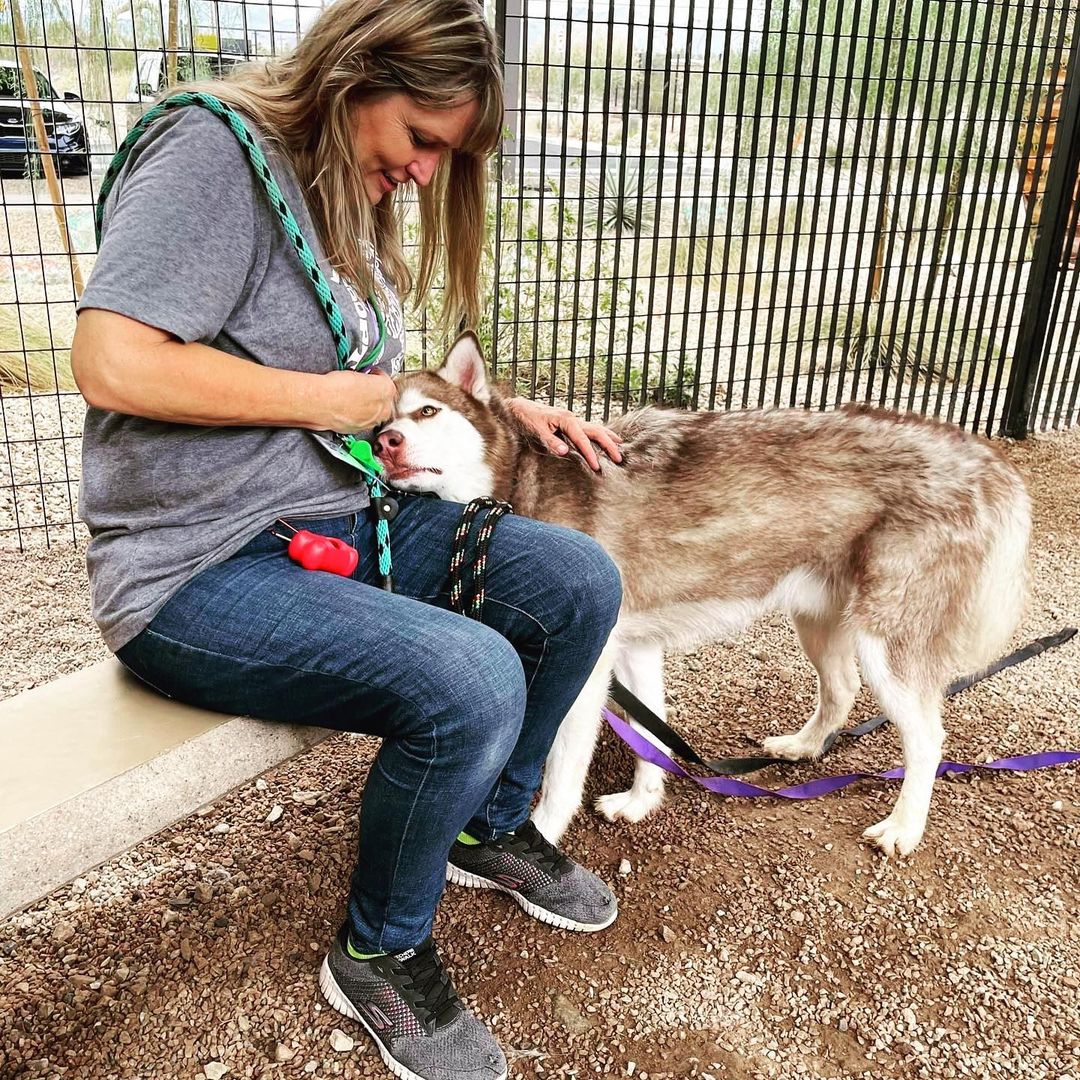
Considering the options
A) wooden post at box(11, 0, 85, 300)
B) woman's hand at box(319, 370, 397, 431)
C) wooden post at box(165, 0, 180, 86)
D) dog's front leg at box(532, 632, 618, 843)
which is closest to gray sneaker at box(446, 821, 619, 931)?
dog's front leg at box(532, 632, 618, 843)

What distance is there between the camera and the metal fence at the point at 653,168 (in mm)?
4621

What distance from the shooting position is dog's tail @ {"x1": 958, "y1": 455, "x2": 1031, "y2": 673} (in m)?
2.78

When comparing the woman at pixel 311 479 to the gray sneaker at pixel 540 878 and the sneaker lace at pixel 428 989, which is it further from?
the gray sneaker at pixel 540 878

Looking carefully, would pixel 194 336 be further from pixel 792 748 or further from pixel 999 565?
pixel 792 748

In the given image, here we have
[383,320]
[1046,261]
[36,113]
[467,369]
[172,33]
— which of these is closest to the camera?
[383,320]

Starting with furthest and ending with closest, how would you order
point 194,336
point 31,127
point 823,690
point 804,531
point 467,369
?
point 31,127, point 823,690, point 804,531, point 467,369, point 194,336

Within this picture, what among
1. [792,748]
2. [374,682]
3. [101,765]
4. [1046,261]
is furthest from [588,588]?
[1046,261]

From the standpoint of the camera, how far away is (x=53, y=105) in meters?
4.40

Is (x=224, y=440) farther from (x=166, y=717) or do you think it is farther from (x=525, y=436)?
(x=525, y=436)

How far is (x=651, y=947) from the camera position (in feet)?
8.02

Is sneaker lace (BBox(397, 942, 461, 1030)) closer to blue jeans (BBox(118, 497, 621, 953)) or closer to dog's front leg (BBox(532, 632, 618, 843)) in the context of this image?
blue jeans (BBox(118, 497, 621, 953))

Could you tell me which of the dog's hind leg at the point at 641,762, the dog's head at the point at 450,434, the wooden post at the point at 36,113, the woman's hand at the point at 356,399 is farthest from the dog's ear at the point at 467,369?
the wooden post at the point at 36,113

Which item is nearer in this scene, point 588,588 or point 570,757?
point 588,588

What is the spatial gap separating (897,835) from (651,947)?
2.83 feet
